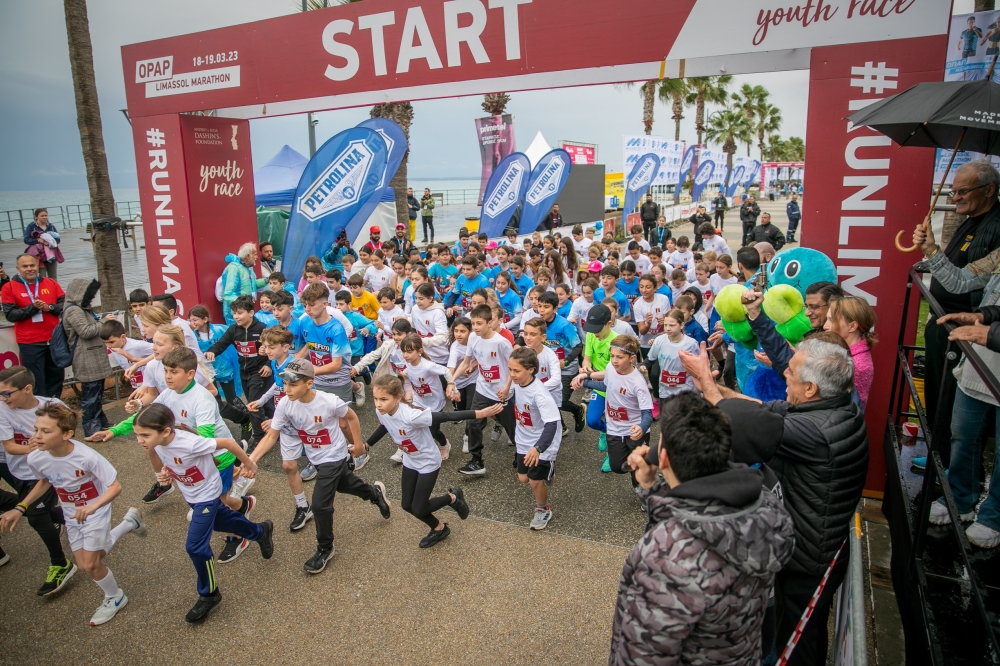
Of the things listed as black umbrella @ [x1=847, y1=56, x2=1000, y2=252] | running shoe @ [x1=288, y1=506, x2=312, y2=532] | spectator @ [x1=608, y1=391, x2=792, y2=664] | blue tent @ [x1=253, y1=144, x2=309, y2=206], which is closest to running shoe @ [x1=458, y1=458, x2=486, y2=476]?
running shoe @ [x1=288, y1=506, x2=312, y2=532]

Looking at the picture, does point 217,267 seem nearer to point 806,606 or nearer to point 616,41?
point 616,41

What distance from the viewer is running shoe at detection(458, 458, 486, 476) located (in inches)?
238

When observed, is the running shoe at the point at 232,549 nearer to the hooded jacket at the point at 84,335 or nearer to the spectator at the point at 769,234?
the hooded jacket at the point at 84,335

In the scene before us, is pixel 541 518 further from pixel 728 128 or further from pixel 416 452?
pixel 728 128

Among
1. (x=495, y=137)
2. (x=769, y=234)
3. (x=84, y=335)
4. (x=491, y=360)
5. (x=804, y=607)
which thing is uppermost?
(x=495, y=137)

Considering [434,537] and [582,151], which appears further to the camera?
[582,151]

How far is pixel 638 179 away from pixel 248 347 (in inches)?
651

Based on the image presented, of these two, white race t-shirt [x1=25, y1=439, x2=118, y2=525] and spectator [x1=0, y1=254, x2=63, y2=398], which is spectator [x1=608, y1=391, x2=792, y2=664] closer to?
white race t-shirt [x1=25, y1=439, x2=118, y2=525]

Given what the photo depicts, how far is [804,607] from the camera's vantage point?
116 inches

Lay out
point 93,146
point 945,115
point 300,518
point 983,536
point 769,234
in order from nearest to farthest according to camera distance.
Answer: point 983,536
point 945,115
point 300,518
point 93,146
point 769,234

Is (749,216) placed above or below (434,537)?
above

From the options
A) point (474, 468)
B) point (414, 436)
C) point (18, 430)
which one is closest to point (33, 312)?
point (18, 430)

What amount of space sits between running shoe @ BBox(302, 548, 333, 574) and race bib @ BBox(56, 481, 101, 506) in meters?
1.61

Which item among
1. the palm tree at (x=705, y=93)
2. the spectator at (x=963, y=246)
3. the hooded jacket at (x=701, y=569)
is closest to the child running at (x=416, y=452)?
the hooded jacket at (x=701, y=569)
